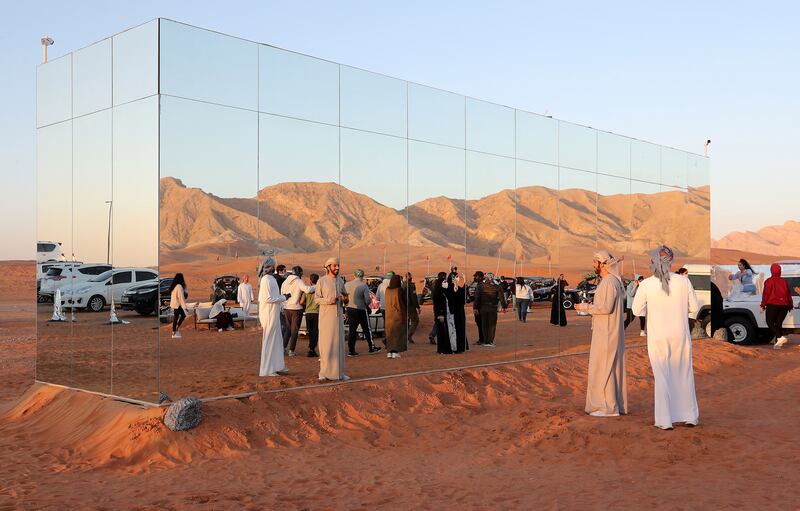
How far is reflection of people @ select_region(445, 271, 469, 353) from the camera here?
1452 centimetres

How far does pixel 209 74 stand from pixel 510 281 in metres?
7.77

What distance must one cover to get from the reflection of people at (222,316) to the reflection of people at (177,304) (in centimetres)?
54

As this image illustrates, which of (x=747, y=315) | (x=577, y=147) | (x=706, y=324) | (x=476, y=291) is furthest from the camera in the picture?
(x=706, y=324)

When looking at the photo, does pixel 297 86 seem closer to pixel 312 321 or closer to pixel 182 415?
pixel 312 321

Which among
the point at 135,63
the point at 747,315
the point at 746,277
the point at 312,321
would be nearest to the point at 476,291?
the point at 312,321

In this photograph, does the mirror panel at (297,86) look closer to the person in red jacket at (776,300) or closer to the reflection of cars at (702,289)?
the person in red jacket at (776,300)

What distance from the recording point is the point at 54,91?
40.1ft

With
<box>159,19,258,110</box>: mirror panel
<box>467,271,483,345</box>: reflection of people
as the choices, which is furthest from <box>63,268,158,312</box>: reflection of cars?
<box>467,271,483,345</box>: reflection of people

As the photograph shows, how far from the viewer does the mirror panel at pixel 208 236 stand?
9.83 m

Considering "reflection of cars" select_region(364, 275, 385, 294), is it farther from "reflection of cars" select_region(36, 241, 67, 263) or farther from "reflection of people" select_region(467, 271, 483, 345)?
"reflection of cars" select_region(36, 241, 67, 263)

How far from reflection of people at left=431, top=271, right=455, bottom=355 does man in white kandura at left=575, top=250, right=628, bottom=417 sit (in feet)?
13.0

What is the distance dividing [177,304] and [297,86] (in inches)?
143

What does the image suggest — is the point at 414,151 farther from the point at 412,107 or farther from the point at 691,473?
the point at 691,473

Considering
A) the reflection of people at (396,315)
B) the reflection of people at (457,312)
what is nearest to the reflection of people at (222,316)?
the reflection of people at (396,315)
